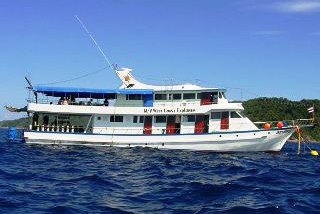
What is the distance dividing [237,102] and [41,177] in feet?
68.7

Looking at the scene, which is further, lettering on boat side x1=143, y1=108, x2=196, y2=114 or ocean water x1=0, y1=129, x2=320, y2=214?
lettering on boat side x1=143, y1=108, x2=196, y2=114

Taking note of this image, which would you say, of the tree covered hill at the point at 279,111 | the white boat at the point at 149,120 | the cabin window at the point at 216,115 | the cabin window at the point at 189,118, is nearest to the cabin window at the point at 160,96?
the white boat at the point at 149,120

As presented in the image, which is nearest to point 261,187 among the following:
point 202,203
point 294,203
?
point 294,203

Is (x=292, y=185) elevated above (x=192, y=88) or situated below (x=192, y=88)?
below

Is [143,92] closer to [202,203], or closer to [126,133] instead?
[126,133]

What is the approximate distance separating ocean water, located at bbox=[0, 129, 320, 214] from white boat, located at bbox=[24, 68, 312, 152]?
459 centimetres

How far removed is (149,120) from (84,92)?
260 inches

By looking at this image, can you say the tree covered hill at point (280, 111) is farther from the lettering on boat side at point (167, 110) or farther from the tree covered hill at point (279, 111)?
the lettering on boat side at point (167, 110)

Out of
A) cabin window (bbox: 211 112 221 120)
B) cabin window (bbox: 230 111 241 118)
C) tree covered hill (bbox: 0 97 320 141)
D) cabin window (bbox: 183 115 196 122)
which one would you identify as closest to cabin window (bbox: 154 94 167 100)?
cabin window (bbox: 183 115 196 122)

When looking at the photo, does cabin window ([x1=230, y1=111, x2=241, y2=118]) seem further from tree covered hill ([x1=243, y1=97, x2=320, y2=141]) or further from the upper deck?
tree covered hill ([x1=243, y1=97, x2=320, y2=141])

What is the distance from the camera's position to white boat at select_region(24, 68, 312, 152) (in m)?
34.7

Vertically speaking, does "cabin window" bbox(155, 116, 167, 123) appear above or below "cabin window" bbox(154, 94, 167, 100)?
below

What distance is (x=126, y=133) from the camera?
3741 centimetres

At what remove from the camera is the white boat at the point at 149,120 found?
114 feet
